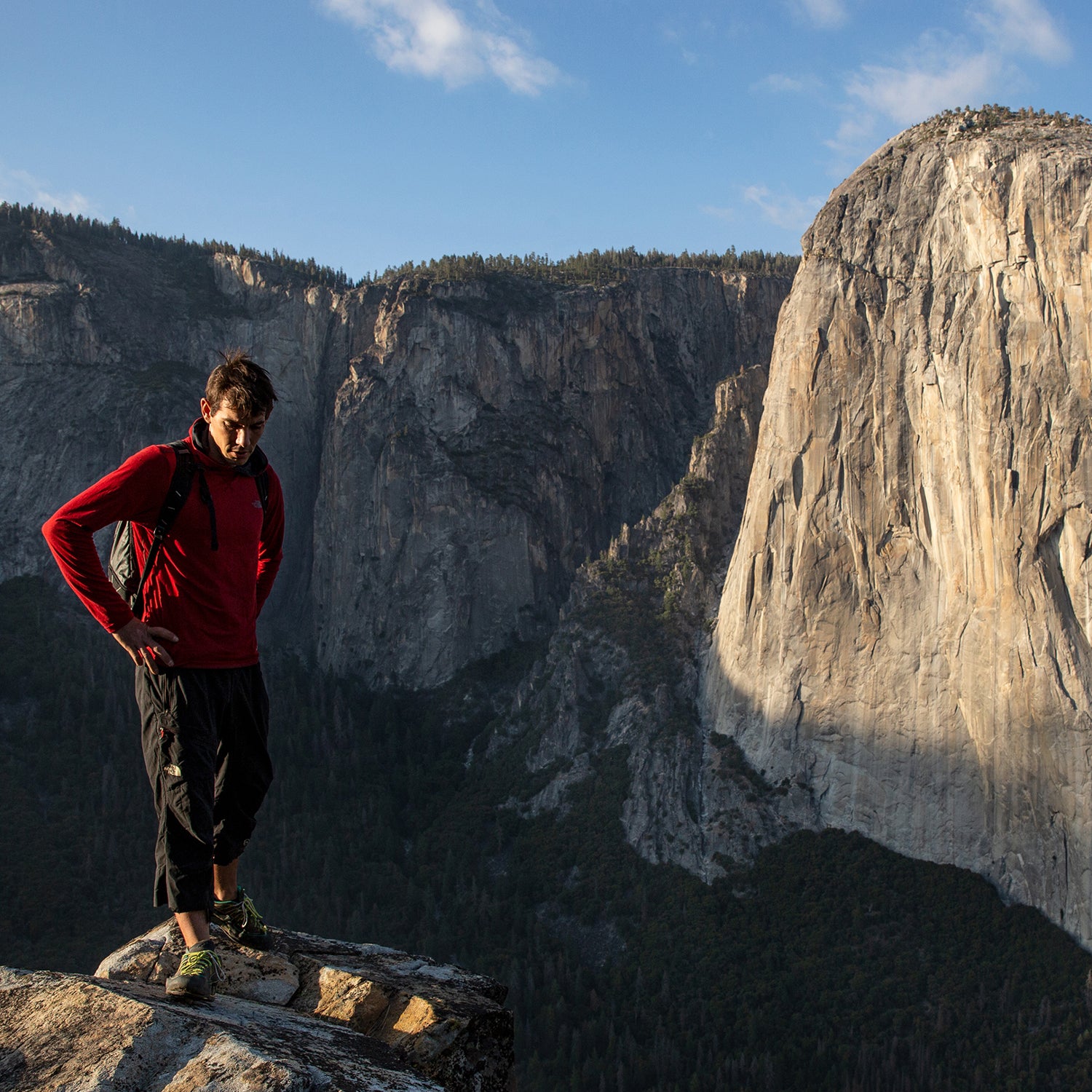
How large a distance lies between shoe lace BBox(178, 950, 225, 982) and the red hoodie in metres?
1.73

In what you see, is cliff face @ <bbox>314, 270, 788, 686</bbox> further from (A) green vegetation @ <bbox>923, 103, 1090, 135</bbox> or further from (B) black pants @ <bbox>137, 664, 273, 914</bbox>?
(B) black pants @ <bbox>137, 664, 273, 914</bbox>

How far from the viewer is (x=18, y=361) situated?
87625 mm

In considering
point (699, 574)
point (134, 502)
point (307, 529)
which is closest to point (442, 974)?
point (134, 502)

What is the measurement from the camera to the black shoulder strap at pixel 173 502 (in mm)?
6582

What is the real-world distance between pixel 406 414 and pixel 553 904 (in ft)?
143

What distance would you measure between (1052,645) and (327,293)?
72.1m

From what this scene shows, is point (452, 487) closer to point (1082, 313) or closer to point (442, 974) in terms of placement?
point (1082, 313)

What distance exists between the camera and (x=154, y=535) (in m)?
6.65

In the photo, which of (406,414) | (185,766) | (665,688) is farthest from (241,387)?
(406,414)

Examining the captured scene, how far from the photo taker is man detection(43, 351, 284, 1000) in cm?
641

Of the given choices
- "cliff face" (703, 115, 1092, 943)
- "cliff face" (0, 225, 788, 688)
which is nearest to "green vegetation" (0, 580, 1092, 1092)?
"cliff face" (703, 115, 1092, 943)

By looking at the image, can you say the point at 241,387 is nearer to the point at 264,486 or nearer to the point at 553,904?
the point at 264,486

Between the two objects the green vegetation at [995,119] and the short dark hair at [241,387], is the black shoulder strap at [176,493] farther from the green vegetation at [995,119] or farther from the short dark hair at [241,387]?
the green vegetation at [995,119]

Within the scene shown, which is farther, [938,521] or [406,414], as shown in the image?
[406,414]
